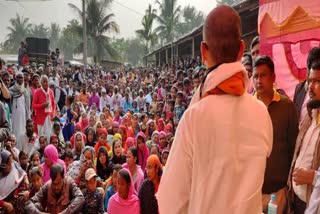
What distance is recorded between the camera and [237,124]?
1332mm

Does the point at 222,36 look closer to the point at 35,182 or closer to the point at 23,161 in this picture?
the point at 35,182

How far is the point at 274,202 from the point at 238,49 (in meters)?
1.34

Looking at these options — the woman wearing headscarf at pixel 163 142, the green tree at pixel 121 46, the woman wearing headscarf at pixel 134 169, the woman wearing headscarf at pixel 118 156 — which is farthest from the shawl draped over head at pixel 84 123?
the green tree at pixel 121 46

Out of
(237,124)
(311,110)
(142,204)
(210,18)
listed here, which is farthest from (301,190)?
(142,204)

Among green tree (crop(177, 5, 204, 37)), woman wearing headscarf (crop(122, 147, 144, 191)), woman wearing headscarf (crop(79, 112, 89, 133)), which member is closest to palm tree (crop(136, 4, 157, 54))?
green tree (crop(177, 5, 204, 37))

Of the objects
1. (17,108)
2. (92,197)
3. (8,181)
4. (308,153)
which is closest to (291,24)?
(308,153)

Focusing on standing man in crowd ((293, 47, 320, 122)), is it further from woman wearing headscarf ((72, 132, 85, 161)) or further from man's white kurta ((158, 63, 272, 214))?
woman wearing headscarf ((72, 132, 85, 161))

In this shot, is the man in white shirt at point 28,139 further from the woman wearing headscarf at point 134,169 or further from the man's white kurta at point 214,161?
the man's white kurta at point 214,161

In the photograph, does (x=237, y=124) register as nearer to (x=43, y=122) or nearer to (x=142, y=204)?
(x=142, y=204)

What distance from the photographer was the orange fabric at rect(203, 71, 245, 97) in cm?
133

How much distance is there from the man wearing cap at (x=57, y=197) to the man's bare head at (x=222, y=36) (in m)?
3.45

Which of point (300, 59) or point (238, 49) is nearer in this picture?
point (238, 49)

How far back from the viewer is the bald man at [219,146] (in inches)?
51.1

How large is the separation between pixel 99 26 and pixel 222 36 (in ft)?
104
